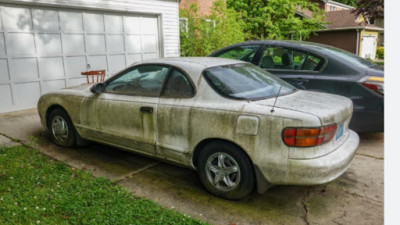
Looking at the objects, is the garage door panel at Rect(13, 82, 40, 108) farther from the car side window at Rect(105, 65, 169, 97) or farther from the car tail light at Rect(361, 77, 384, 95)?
the car tail light at Rect(361, 77, 384, 95)

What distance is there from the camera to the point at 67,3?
8.20 meters

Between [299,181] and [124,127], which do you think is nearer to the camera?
[299,181]

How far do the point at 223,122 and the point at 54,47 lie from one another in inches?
245

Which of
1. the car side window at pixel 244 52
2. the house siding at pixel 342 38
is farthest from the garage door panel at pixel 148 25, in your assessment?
the house siding at pixel 342 38

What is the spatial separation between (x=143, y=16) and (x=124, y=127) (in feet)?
21.6

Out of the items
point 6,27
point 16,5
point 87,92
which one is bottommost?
point 87,92

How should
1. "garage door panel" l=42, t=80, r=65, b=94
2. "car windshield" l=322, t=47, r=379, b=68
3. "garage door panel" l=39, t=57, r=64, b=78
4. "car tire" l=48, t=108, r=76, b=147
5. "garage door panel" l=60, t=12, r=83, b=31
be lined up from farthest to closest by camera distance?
"garage door panel" l=60, t=12, r=83, b=31, "garage door panel" l=42, t=80, r=65, b=94, "garage door panel" l=39, t=57, r=64, b=78, "car windshield" l=322, t=47, r=379, b=68, "car tire" l=48, t=108, r=76, b=147

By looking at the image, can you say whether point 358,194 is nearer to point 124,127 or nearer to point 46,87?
point 124,127

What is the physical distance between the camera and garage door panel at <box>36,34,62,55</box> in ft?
26.0

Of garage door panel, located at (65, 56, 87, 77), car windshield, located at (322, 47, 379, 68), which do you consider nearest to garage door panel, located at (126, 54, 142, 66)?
garage door panel, located at (65, 56, 87, 77)

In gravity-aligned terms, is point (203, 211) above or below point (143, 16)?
below

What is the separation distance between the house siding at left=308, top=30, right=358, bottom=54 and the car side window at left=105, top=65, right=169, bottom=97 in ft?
88.4

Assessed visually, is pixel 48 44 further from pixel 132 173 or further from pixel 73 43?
pixel 132 173

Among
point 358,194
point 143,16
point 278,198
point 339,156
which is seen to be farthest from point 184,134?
point 143,16
